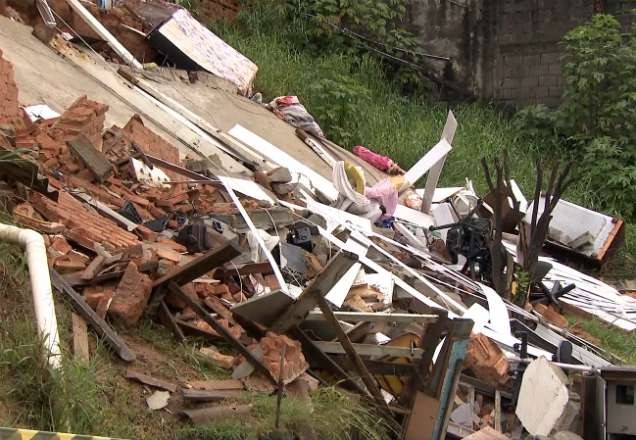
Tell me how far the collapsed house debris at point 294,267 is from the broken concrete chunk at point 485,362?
0.01 metres

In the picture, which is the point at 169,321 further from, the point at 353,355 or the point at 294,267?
the point at 294,267

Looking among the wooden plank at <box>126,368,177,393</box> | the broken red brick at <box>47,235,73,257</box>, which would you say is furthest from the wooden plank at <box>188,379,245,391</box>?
the broken red brick at <box>47,235,73,257</box>

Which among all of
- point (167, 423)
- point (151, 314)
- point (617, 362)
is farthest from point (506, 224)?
point (167, 423)

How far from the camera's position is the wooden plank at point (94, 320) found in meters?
4.47

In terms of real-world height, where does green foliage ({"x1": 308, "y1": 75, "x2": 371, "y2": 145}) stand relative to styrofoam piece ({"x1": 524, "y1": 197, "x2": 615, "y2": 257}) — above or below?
above

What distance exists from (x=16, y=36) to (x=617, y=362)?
6547 mm

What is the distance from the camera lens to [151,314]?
16.3 ft

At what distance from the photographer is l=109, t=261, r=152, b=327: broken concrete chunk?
15.4ft

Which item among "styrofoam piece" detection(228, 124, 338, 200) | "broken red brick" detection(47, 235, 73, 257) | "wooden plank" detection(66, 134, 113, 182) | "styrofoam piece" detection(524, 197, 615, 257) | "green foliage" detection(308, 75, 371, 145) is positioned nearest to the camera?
"broken red brick" detection(47, 235, 73, 257)

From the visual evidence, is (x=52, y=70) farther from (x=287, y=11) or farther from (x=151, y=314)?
(x=287, y=11)

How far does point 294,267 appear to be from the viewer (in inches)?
243

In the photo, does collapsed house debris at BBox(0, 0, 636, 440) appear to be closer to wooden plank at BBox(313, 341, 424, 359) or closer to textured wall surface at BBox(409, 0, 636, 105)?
wooden plank at BBox(313, 341, 424, 359)

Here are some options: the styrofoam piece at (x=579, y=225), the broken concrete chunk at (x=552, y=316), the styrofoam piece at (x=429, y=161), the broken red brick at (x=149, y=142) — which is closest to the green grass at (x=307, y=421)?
the broken red brick at (x=149, y=142)

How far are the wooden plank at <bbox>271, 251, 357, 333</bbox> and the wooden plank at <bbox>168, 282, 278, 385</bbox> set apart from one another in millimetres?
327
